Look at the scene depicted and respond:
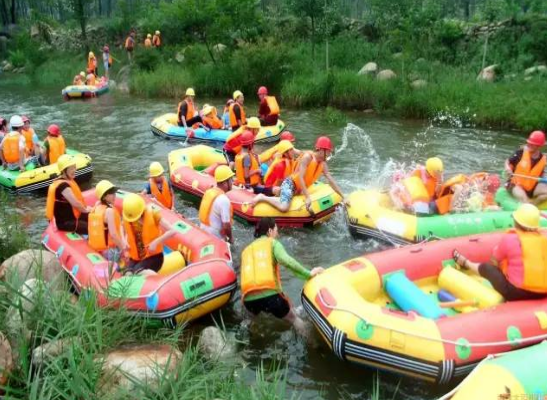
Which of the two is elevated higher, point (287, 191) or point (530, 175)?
point (530, 175)

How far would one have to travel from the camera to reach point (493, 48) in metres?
16.7

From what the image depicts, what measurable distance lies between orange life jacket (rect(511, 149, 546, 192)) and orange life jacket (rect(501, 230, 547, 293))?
2855 mm

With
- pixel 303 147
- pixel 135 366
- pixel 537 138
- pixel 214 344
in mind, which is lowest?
pixel 303 147

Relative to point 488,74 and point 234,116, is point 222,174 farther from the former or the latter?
point 488,74

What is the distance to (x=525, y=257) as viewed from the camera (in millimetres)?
4410

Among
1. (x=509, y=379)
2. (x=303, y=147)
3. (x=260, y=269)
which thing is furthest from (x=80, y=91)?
(x=509, y=379)

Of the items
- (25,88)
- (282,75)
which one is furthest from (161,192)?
(25,88)

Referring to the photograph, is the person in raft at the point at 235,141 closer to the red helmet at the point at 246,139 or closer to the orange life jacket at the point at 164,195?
the red helmet at the point at 246,139

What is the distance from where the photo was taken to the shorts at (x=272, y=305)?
4.75 metres

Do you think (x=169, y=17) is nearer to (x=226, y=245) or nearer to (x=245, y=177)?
(x=245, y=177)

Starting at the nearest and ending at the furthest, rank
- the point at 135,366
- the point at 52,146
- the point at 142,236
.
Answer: the point at 135,366, the point at 142,236, the point at 52,146

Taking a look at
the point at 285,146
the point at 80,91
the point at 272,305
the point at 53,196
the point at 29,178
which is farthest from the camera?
the point at 80,91

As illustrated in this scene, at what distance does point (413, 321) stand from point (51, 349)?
2.63 m

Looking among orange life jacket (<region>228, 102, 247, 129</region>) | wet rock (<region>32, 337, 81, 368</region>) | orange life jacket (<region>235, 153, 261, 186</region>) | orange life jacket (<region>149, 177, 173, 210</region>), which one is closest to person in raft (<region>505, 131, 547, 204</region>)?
orange life jacket (<region>235, 153, 261, 186</region>)
